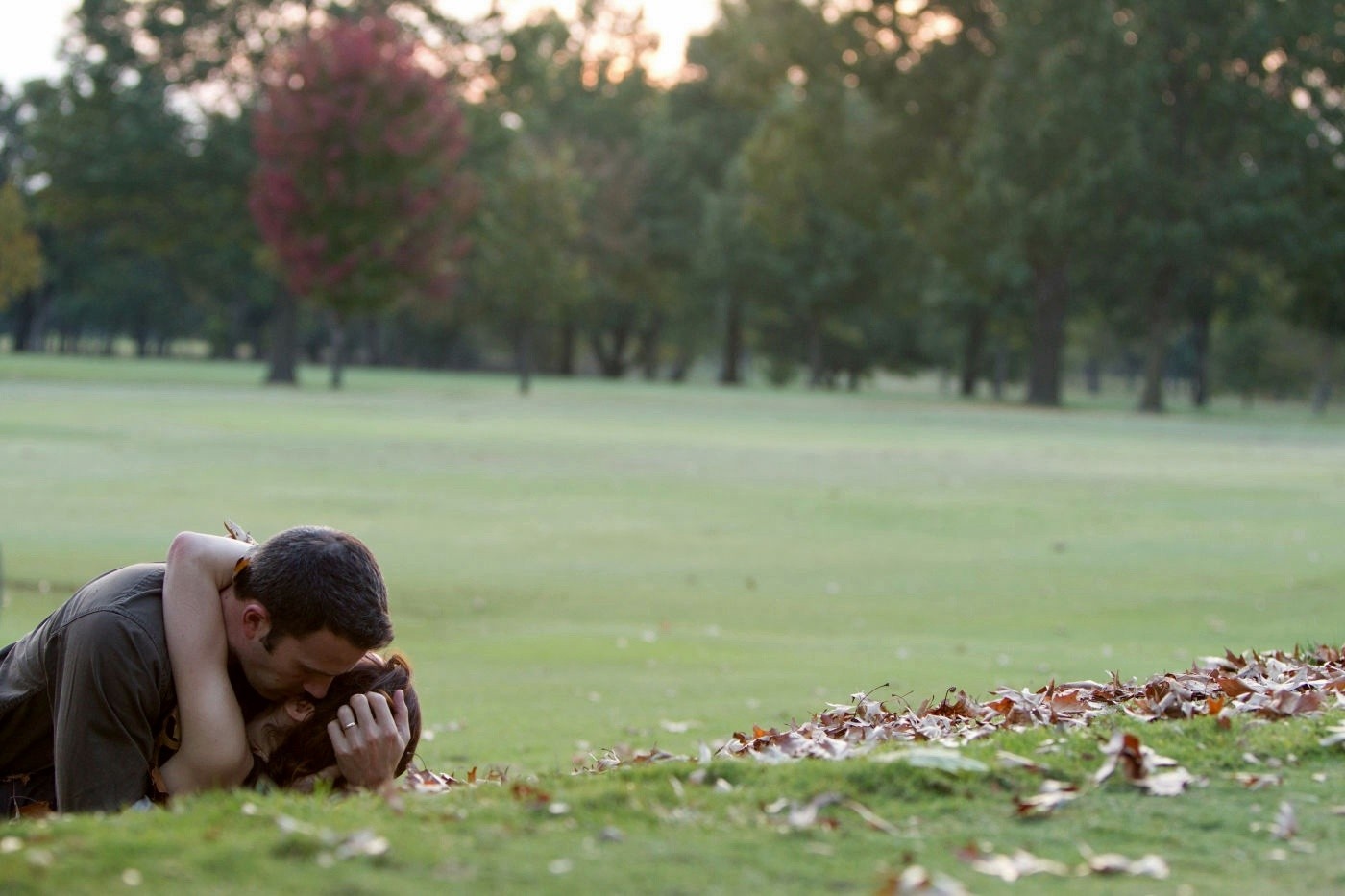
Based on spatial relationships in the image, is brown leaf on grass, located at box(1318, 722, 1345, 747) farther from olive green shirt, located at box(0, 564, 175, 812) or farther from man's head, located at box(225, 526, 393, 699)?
olive green shirt, located at box(0, 564, 175, 812)

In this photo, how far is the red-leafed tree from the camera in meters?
57.8

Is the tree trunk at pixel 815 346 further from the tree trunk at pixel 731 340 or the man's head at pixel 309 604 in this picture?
the man's head at pixel 309 604

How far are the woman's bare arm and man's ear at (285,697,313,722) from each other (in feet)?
0.69

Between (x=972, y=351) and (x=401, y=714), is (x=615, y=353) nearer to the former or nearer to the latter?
(x=972, y=351)

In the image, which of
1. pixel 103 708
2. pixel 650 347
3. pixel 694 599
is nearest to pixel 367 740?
pixel 103 708

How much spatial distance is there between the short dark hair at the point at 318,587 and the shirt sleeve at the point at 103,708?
A: 1.14ft

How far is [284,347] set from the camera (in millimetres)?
62875

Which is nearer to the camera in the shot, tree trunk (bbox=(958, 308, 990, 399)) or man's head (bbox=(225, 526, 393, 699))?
man's head (bbox=(225, 526, 393, 699))

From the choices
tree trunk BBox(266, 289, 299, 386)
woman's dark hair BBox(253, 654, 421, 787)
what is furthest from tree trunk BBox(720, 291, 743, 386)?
woman's dark hair BBox(253, 654, 421, 787)

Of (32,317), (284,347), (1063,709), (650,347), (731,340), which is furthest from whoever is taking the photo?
(32,317)

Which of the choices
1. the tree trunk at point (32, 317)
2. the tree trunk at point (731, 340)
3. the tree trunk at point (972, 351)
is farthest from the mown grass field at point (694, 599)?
the tree trunk at point (32, 317)

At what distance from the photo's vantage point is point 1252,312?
7712cm

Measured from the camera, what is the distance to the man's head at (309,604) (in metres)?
4.50

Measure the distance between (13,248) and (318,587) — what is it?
93.1 m
